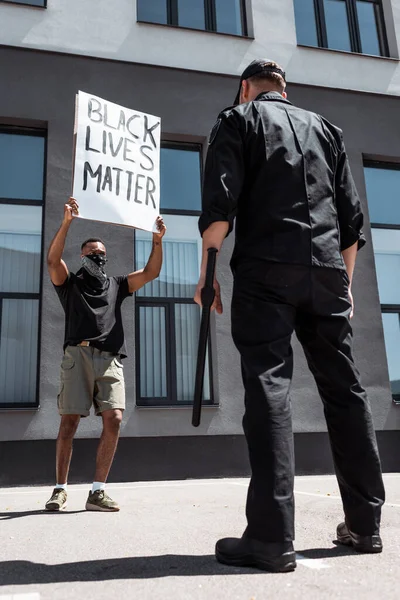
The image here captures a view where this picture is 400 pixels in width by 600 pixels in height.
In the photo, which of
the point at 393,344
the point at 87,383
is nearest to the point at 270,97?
the point at 87,383

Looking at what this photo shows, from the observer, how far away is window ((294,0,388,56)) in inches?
351

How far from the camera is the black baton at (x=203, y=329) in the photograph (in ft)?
6.86

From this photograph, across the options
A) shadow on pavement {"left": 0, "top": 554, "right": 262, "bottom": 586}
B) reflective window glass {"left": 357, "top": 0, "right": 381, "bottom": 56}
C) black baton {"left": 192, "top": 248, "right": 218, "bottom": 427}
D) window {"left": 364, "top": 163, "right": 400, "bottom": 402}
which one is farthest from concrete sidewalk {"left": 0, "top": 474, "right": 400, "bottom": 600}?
reflective window glass {"left": 357, "top": 0, "right": 381, "bottom": 56}

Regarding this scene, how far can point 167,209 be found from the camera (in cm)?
748

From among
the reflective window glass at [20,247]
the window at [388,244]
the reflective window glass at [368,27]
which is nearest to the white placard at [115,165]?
the reflective window glass at [20,247]

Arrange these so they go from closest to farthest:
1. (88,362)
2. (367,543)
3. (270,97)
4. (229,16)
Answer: (367,543)
(270,97)
(88,362)
(229,16)

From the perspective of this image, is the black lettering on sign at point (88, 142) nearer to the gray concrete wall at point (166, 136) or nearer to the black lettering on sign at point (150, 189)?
the black lettering on sign at point (150, 189)

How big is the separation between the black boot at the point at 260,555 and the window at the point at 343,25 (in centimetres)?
849

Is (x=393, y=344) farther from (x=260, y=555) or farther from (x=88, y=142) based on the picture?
(x=260, y=555)

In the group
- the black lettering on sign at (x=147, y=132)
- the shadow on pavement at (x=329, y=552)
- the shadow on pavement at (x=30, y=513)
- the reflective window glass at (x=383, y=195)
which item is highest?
the reflective window glass at (x=383, y=195)

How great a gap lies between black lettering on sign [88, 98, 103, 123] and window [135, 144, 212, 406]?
3093 mm

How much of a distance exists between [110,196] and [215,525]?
2269 millimetres

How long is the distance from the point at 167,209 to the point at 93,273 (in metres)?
→ 3.58

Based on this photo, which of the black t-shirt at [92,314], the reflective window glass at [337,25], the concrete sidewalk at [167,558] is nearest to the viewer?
the concrete sidewalk at [167,558]
